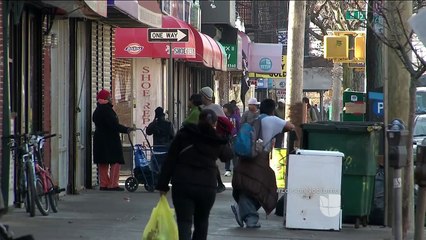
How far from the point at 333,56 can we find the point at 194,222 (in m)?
21.1

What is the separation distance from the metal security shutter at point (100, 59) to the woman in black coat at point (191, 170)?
9.00 m

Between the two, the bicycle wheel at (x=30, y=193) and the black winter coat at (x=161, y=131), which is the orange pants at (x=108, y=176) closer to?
the black winter coat at (x=161, y=131)

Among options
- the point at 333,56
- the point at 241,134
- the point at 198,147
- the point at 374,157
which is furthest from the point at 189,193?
the point at 333,56

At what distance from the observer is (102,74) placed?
19.4 meters

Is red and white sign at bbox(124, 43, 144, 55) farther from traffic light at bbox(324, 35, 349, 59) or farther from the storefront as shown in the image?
traffic light at bbox(324, 35, 349, 59)

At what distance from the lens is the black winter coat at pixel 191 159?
9648 mm

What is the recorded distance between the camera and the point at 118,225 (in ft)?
43.3

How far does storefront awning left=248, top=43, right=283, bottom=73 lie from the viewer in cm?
3978

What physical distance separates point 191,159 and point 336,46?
69.6ft

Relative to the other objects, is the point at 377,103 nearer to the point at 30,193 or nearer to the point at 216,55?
the point at 30,193

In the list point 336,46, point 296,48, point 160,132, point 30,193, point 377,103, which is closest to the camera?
point 30,193

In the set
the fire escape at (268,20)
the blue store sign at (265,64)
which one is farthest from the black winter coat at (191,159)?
the fire escape at (268,20)

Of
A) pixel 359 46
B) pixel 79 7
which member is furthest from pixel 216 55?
pixel 79 7

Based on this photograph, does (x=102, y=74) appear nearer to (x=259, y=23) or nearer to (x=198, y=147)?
(x=198, y=147)
